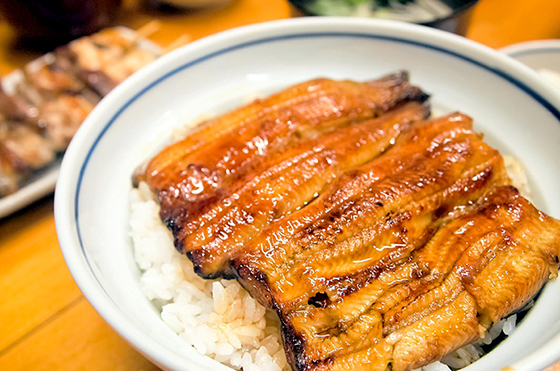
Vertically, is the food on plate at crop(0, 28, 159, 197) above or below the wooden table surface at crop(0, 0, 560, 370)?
above

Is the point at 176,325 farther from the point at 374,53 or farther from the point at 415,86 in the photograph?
the point at 374,53

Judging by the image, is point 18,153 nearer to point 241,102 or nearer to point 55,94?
point 55,94

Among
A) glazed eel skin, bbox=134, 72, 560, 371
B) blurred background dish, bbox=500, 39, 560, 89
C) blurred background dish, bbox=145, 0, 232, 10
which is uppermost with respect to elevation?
blurred background dish, bbox=500, 39, 560, 89

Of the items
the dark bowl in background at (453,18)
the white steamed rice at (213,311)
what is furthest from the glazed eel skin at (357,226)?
the dark bowl in background at (453,18)

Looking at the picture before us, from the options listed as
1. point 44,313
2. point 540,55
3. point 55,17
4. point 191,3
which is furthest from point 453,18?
point 55,17

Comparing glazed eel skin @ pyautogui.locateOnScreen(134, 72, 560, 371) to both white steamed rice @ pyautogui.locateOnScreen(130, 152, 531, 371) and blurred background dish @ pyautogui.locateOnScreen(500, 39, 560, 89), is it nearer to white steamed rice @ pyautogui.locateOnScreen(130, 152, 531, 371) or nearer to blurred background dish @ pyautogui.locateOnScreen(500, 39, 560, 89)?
white steamed rice @ pyautogui.locateOnScreen(130, 152, 531, 371)

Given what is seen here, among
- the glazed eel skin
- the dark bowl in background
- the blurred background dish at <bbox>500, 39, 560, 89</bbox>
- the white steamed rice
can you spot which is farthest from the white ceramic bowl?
the blurred background dish at <bbox>500, 39, 560, 89</bbox>

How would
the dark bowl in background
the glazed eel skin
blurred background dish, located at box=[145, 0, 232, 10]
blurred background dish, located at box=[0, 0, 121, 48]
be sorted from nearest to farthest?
the glazed eel skin, the dark bowl in background, blurred background dish, located at box=[0, 0, 121, 48], blurred background dish, located at box=[145, 0, 232, 10]

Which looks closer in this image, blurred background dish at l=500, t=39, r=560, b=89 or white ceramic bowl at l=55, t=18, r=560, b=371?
white ceramic bowl at l=55, t=18, r=560, b=371
